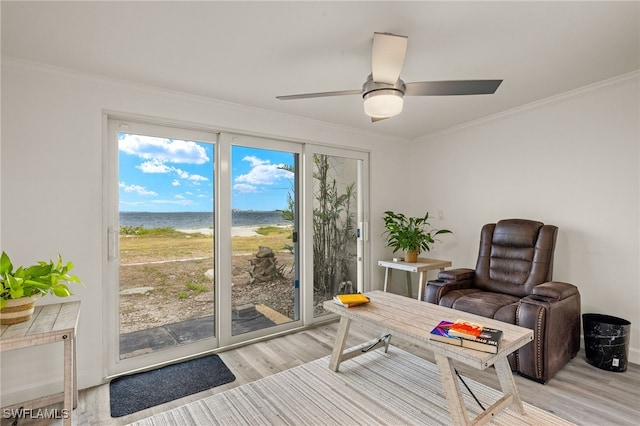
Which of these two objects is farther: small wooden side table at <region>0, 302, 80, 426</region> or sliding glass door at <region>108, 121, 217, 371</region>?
sliding glass door at <region>108, 121, 217, 371</region>

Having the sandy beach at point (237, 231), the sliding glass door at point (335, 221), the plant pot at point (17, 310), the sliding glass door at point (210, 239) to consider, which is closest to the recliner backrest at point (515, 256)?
the sliding glass door at point (335, 221)

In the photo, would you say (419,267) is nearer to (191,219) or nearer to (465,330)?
(465,330)

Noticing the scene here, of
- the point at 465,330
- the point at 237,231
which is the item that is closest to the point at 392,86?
the point at 465,330

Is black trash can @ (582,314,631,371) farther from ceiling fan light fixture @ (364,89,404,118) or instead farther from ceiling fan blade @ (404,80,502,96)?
ceiling fan light fixture @ (364,89,404,118)

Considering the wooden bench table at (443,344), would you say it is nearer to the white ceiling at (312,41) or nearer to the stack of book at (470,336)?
the stack of book at (470,336)

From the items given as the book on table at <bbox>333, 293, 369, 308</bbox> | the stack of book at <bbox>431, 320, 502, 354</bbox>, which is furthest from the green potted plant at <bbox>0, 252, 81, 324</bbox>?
the stack of book at <bbox>431, 320, 502, 354</bbox>

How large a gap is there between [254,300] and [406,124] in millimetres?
2704

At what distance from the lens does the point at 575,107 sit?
9.92ft

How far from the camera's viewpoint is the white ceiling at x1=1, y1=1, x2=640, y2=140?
173 centimetres

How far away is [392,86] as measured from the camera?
1.94 m

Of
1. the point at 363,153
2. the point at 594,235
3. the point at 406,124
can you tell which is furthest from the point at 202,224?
the point at 594,235

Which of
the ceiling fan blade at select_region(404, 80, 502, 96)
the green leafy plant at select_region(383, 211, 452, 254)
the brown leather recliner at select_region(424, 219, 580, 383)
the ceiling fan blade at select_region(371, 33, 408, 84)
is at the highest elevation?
the ceiling fan blade at select_region(371, 33, 408, 84)

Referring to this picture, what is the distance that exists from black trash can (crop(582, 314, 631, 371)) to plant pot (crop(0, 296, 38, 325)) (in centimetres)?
403

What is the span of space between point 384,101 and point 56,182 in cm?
239
